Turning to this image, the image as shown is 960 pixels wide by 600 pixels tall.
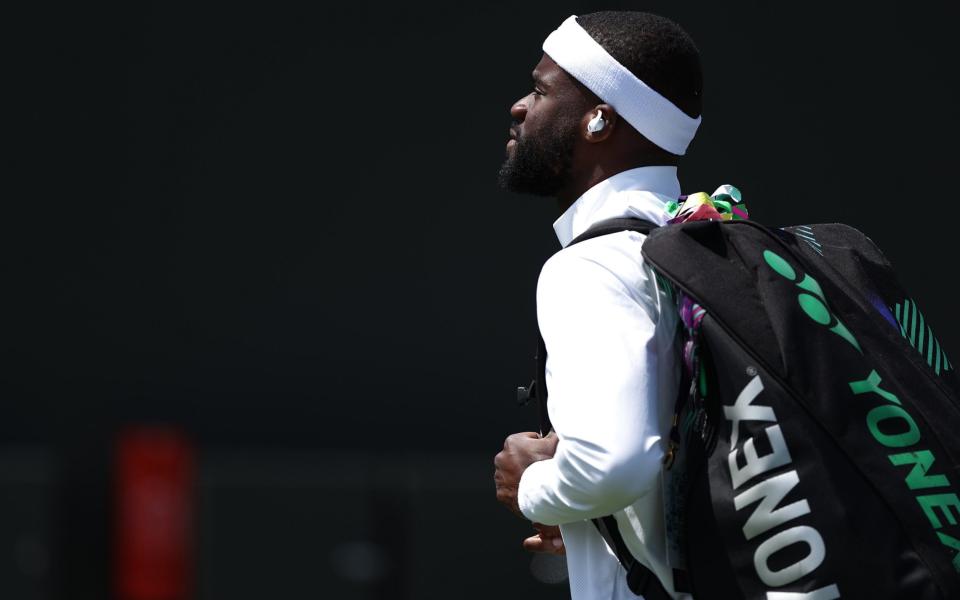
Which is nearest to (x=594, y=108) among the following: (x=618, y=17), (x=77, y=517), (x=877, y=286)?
(x=618, y=17)

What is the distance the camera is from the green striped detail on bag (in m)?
2.21

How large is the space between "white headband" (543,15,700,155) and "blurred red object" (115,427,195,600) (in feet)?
14.0

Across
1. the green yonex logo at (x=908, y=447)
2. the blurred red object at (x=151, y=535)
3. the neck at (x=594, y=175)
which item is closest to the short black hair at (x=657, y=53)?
the neck at (x=594, y=175)

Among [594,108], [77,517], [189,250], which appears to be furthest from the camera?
[189,250]

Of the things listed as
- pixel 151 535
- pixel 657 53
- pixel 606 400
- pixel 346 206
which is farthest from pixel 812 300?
pixel 346 206

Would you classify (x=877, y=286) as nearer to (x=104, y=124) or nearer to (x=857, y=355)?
(x=857, y=355)

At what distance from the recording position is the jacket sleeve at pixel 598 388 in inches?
79.5

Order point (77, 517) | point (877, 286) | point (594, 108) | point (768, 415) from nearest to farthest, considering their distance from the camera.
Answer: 1. point (768, 415)
2. point (877, 286)
3. point (594, 108)
4. point (77, 517)

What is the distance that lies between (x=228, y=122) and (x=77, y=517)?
76.9 inches

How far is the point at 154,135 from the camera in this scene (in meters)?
6.93

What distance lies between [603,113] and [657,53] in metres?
0.13

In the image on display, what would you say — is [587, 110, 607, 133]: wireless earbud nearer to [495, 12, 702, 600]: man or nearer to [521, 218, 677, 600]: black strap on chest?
[495, 12, 702, 600]: man

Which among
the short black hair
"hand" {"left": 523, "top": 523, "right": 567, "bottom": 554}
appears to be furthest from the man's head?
"hand" {"left": 523, "top": 523, "right": 567, "bottom": 554}

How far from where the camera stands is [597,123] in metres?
2.40
